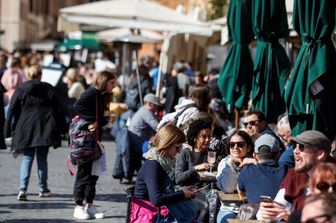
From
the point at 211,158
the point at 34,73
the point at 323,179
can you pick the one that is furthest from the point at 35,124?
the point at 323,179

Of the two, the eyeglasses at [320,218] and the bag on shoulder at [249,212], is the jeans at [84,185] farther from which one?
the eyeglasses at [320,218]

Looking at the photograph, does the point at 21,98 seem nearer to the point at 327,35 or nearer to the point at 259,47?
the point at 259,47

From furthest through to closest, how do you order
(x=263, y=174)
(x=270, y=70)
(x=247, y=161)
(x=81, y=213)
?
1. (x=270, y=70)
2. (x=81, y=213)
3. (x=247, y=161)
4. (x=263, y=174)

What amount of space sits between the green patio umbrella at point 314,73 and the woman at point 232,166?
63 cm

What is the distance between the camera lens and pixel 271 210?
23.9 ft

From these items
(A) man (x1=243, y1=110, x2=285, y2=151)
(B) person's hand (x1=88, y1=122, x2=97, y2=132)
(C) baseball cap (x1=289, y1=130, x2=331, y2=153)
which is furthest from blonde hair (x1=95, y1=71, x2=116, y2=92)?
(C) baseball cap (x1=289, y1=130, x2=331, y2=153)

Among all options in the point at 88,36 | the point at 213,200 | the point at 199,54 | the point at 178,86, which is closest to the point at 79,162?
the point at 213,200

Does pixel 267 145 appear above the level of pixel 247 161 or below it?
above

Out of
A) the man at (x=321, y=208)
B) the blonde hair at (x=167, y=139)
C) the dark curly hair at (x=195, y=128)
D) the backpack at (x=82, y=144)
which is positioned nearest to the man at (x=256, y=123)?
the dark curly hair at (x=195, y=128)

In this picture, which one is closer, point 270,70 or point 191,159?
point 191,159

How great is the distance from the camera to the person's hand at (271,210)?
7.25 meters

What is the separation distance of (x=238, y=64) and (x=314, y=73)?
360 centimetres

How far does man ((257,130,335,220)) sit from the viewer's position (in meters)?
7.23

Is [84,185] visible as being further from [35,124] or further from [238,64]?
[238,64]
